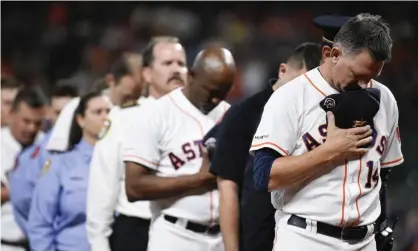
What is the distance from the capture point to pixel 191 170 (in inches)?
181

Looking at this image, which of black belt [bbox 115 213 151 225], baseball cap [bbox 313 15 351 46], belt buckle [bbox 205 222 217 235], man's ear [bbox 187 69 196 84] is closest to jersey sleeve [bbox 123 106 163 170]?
man's ear [bbox 187 69 196 84]

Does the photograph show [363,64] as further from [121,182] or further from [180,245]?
[121,182]

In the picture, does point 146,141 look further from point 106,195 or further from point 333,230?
point 333,230

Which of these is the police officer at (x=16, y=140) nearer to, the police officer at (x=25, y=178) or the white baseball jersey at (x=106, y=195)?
the police officer at (x=25, y=178)

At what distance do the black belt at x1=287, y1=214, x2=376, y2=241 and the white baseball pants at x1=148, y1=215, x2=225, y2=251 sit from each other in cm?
110

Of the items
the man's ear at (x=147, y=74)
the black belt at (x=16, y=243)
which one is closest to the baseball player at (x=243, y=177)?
the man's ear at (x=147, y=74)

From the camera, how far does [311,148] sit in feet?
11.4

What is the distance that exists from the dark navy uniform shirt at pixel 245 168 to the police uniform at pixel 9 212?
274 cm

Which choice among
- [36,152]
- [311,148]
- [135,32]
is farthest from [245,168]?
[135,32]

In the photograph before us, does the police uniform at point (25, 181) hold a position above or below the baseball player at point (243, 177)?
below

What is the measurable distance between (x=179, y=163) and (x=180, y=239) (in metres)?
0.38

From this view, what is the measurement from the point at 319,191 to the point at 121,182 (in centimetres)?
205

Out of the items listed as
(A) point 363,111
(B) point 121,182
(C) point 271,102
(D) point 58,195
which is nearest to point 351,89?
(A) point 363,111

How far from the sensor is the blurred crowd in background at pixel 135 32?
40.4 ft
